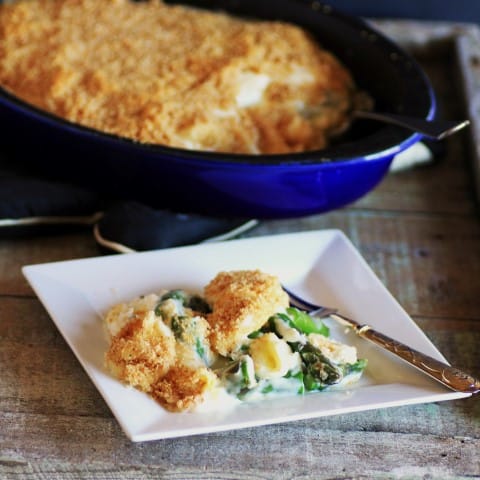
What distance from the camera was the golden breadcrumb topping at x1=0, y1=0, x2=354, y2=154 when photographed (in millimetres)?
1422

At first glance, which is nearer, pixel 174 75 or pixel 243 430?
pixel 243 430

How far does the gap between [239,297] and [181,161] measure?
10.6 inches

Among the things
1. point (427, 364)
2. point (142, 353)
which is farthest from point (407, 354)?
point (142, 353)

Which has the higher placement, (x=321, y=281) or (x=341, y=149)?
(x=341, y=149)

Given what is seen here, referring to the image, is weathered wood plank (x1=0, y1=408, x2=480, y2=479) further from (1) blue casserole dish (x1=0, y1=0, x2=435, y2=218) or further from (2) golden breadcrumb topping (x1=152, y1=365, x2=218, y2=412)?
(1) blue casserole dish (x1=0, y1=0, x2=435, y2=218)

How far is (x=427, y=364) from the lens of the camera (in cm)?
108

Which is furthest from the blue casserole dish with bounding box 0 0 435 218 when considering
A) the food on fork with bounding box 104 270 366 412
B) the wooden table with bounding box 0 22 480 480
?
the food on fork with bounding box 104 270 366 412

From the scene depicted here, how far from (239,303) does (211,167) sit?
0.27m

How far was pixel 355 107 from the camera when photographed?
1617 millimetres

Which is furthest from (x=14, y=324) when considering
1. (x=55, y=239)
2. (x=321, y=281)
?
(x=321, y=281)

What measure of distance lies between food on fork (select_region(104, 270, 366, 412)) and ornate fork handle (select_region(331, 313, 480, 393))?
5cm

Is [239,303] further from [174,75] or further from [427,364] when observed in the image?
[174,75]

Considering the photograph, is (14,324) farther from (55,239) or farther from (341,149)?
(341,149)

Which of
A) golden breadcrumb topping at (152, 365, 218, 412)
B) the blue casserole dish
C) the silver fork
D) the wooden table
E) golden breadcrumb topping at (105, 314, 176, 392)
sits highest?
the blue casserole dish
